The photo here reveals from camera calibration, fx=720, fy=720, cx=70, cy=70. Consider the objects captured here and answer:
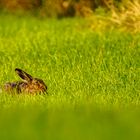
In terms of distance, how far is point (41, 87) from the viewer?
779 centimetres

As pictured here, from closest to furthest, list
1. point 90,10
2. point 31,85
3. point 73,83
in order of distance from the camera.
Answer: point 31,85 → point 73,83 → point 90,10

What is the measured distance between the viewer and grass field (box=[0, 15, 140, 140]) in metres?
5.43

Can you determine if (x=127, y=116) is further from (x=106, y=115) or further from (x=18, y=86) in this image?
(x=18, y=86)

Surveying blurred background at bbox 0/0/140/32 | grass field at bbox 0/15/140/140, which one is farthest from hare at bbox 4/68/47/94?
blurred background at bbox 0/0/140/32

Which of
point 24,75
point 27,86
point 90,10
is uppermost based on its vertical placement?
point 90,10

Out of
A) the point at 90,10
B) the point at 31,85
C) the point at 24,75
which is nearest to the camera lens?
the point at 31,85

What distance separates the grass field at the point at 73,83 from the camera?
543cm

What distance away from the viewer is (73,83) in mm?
8258

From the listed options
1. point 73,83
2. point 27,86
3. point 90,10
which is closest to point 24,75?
point 27,86

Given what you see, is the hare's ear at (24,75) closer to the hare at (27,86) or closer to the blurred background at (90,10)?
the hare at (27,86)

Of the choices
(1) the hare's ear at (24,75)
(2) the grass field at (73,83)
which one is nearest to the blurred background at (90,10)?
(2) the grass field at (73,83)

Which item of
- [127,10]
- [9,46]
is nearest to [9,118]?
[9,46]

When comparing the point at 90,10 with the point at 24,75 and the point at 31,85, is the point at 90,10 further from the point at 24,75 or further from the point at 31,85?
the point at 31,85

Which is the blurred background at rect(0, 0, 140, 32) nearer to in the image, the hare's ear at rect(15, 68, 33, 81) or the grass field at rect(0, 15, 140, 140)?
the grass field at rect(0, 15, 140, 140)
